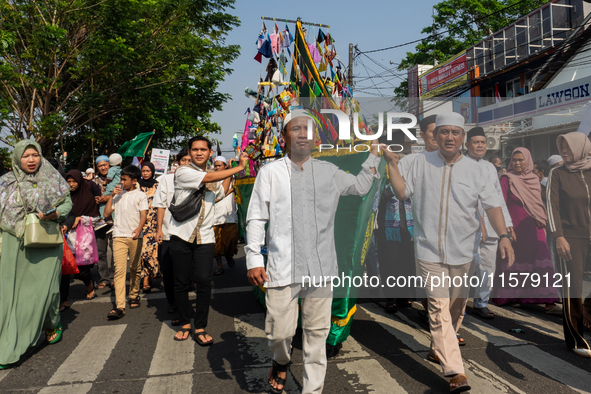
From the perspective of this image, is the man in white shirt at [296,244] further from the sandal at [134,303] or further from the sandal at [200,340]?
the sandal at [134,303]

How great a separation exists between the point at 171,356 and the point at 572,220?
364 cm

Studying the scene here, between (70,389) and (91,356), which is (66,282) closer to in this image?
(91,356)

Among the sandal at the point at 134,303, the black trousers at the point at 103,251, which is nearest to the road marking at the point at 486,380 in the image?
the sandal at the point at 134,303

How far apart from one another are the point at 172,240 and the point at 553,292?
4.24 m

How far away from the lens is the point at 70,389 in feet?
11.1

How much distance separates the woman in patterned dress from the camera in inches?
244

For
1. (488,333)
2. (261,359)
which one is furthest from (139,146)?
(488,333)

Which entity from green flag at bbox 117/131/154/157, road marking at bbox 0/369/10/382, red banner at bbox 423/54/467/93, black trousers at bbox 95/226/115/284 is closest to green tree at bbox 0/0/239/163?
green flag at bbox 117/131/154/157

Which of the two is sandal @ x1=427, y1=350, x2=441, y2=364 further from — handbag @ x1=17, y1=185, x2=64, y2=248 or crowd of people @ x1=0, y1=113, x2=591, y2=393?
handbag @ x1=17, y1=185, x2=64, y2=248

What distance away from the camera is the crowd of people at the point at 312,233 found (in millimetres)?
2961

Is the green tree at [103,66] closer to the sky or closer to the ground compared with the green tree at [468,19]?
closer to the ground

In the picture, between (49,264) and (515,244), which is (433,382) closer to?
(515,244)

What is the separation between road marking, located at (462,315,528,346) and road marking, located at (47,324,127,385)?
11.2 feet

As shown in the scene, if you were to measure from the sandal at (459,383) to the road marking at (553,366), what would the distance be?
84 cm
